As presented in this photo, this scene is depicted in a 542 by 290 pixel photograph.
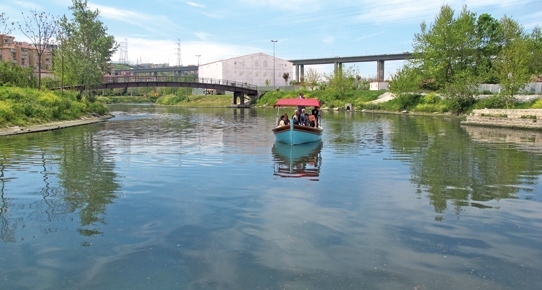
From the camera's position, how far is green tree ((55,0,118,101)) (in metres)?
57.3

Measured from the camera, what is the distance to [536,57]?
66312 mm

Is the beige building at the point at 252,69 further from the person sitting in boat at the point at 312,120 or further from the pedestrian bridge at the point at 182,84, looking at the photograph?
the person sitting in boat at the point at 312,120

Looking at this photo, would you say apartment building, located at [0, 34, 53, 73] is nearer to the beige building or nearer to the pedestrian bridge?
the pedestrian bridge

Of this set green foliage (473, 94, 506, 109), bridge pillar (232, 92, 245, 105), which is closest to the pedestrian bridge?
bridge pillar (232, 92, 245, 105)

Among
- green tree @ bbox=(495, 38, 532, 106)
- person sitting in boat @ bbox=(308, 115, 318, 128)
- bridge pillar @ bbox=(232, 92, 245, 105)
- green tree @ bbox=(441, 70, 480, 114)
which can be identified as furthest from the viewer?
bridge pillar @ bbox=(232, 92, 245, 105)

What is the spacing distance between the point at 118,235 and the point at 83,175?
24.8 feet

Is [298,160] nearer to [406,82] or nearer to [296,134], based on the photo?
[296,134]

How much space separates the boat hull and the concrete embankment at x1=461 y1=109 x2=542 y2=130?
2315 cm

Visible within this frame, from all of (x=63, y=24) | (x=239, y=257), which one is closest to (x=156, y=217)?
(x=239, y=257)

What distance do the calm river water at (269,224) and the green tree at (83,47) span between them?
135 ft

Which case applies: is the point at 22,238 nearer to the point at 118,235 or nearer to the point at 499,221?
the point at 118,235

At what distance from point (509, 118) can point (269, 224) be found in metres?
38.8

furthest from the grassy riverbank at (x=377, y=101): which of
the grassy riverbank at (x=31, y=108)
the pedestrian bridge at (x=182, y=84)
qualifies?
the grassy riverbank at (x=31, y=108)

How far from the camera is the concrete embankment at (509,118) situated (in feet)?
127
